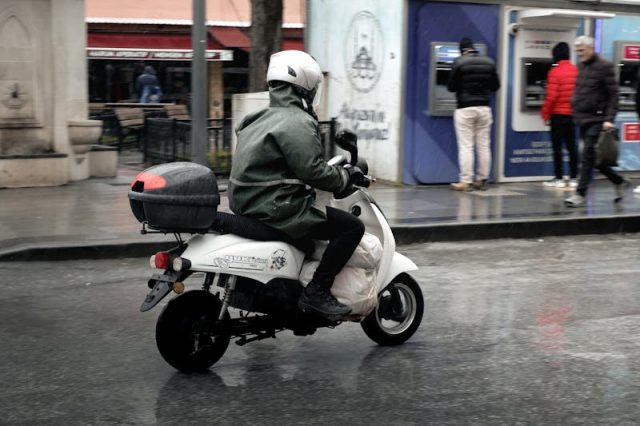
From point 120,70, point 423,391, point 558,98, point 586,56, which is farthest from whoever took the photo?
point 120,70

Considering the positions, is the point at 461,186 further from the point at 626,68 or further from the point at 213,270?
the point at 213,270

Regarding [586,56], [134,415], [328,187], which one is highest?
[586,56]

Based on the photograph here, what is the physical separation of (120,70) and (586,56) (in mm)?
14979

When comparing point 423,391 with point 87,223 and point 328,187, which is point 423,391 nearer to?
point 328,187

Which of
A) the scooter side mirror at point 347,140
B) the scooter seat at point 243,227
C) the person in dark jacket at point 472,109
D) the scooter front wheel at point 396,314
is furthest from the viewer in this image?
the person in dark jacket at point 472,109

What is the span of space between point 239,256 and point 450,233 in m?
5.21

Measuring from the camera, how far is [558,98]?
43.8ft

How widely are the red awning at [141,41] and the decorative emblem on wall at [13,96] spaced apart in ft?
34.0

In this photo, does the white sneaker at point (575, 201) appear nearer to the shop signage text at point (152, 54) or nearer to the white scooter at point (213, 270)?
the white scooter at point (213, 270)

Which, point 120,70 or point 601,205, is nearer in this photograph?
point 601,205

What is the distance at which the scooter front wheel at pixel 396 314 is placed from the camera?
6.09 m

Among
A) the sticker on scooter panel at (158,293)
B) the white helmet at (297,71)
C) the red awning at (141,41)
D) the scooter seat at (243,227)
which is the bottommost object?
the sticker on scooter panel at (158,293)

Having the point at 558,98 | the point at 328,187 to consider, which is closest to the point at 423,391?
the point at 328,187

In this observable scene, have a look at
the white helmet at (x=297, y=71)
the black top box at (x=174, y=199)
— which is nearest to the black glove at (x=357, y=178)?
the white helmet at (x=297, y=71)
